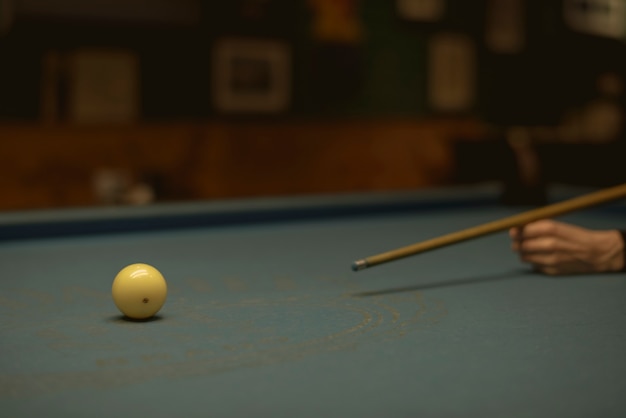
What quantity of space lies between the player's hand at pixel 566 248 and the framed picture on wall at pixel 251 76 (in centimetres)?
314

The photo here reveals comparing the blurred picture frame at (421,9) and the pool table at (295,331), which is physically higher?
the blurred picture frame at (421,9)

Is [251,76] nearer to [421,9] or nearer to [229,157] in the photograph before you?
[229,157]

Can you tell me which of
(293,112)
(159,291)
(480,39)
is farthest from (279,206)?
(480,39)

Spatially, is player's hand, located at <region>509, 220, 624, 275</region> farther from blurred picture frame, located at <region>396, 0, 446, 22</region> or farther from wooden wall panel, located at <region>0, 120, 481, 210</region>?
blurred picture frame, located at <region>396, 0, 446, 22</region>

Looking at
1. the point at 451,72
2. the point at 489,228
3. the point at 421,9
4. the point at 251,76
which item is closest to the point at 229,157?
the point at 251,76

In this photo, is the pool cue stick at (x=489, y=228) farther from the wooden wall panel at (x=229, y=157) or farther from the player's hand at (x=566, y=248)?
the wooden wall panel at (x=229, y=157)

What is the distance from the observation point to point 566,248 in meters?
1.75

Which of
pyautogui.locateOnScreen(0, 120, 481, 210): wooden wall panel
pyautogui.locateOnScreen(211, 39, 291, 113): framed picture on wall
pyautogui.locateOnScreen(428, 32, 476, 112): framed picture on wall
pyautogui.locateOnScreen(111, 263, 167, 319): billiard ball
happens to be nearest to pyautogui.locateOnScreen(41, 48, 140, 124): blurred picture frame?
pyautogui.locateOnScreen(0, 120, 481, 210): wooden wall panel

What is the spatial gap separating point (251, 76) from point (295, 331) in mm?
3749

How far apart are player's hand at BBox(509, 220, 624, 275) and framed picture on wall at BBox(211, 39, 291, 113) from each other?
314 cm

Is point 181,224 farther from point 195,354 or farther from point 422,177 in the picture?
point 422,177

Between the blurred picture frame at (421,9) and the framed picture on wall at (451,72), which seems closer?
the blurred picture frame at (421,9)

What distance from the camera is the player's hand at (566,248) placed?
5.75 feet

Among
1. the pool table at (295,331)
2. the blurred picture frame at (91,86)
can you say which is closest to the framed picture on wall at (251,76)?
the blurred picture frame at (91,86)
